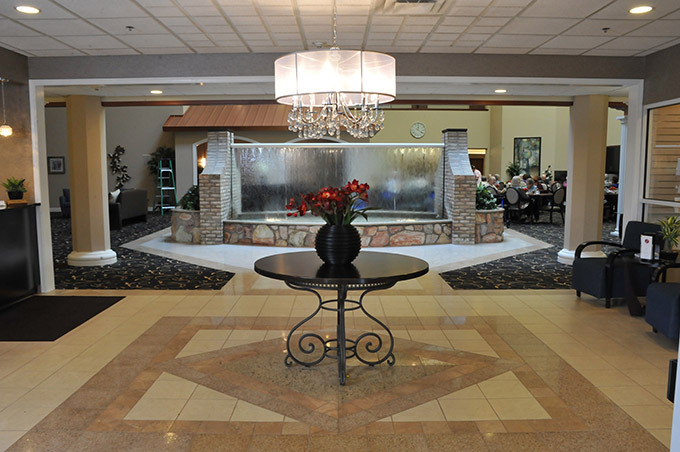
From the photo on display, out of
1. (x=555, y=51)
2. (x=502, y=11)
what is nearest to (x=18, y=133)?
(x=502, y=11)

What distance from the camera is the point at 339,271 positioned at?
11.7 feet

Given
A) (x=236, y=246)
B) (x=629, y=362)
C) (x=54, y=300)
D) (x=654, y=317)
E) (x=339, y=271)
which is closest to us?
(x=339, y=271)

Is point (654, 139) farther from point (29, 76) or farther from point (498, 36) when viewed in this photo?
point (29, 76)

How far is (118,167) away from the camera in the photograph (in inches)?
617

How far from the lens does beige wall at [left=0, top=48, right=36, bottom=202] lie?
5.75 metres

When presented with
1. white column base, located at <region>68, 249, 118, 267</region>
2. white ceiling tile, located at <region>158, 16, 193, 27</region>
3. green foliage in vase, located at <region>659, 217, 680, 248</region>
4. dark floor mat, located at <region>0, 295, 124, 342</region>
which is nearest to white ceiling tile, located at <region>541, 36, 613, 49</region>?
green foliage in vase, located at <region>659, 217, 680, 248</region>

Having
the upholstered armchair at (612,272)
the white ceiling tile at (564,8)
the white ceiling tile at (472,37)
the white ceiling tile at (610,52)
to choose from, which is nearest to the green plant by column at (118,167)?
the white ceiling tile at (472,37)

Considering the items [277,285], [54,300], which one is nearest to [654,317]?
[277,285]

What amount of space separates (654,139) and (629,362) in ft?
10.1

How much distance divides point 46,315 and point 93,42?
2581 millimetres

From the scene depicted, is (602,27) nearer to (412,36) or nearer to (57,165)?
(412,36)

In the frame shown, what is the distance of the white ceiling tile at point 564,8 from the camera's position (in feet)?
13.4

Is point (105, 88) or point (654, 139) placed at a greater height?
point (105, 88)

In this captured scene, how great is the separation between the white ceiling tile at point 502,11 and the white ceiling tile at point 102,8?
8.69 ft
